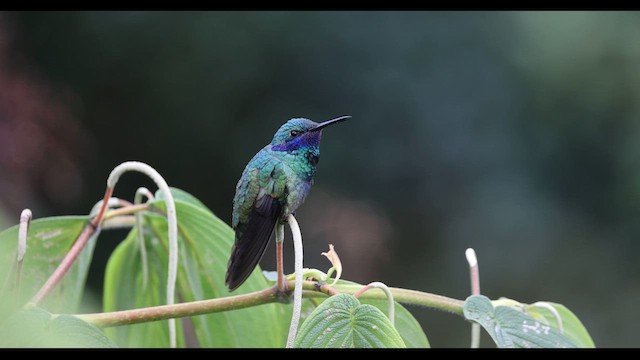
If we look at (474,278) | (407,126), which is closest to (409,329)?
(474,278)

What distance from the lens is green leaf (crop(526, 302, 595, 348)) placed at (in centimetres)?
76

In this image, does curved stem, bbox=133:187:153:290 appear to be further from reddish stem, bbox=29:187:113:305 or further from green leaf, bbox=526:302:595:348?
green leaf, bbox=526:302:595:348

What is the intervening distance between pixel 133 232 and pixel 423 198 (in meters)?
2.96

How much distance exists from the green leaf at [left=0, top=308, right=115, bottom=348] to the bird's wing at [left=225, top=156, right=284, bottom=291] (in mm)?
149

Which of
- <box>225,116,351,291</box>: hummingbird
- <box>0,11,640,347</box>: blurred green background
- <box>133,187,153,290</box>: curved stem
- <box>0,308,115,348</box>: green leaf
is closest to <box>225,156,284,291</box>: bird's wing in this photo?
<box>225,116,351,291</box>: hummingbird

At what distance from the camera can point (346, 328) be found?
0.50 m

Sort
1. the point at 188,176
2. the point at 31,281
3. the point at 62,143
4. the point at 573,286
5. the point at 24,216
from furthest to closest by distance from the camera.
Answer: the point at 573,286 → the point at 188,176 → the point at 62,143 → the point at 31,281 → the point at 24,216

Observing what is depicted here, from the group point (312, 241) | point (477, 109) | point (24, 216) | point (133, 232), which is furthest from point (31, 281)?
point (477, 109)

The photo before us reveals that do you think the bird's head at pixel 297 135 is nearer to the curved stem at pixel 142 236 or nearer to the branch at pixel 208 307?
the branch at pixel 208 307

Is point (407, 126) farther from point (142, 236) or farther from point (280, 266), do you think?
point (280, 266)

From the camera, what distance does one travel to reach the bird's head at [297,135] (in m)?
0.60

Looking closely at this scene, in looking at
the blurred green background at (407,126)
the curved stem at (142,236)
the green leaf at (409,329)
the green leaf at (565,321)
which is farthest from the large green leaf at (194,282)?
the blurred green background at (407,126)

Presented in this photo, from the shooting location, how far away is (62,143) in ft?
10.4

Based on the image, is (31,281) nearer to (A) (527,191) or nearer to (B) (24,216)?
(B) (24,216)
